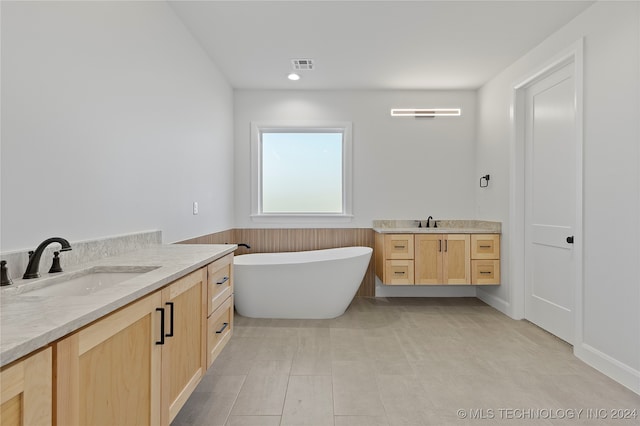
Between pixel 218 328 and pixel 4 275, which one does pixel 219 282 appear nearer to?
pixel 218 328

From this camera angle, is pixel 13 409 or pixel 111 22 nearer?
pixel 13 409

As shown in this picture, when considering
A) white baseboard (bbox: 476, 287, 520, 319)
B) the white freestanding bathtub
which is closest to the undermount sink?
the white freestanding bathtub

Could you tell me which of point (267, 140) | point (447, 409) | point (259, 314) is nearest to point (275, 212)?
point (267, 140)

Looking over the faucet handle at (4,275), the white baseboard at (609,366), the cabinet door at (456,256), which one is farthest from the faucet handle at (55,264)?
the cabinet door at (456,256)

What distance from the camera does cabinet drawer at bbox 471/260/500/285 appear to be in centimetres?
368

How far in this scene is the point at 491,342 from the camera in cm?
279

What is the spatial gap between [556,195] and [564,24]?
1345mm

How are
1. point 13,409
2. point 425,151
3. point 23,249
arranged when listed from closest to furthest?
point 13,409 < point 23,249 < point 425,151

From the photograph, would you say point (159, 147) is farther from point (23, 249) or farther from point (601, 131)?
point (601, 131)

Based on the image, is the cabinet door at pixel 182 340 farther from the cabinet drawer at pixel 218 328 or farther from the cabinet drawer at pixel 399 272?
the cabinet drawer at pixel 399 272

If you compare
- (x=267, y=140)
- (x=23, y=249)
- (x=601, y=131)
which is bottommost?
(x=23, y=249)

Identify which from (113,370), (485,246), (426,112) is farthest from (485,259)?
(113,370)

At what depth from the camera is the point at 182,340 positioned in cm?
141

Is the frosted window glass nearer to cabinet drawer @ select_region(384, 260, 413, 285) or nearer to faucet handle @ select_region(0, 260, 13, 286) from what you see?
cabinet drawer @ select_region(384, 260, 413, 285)
